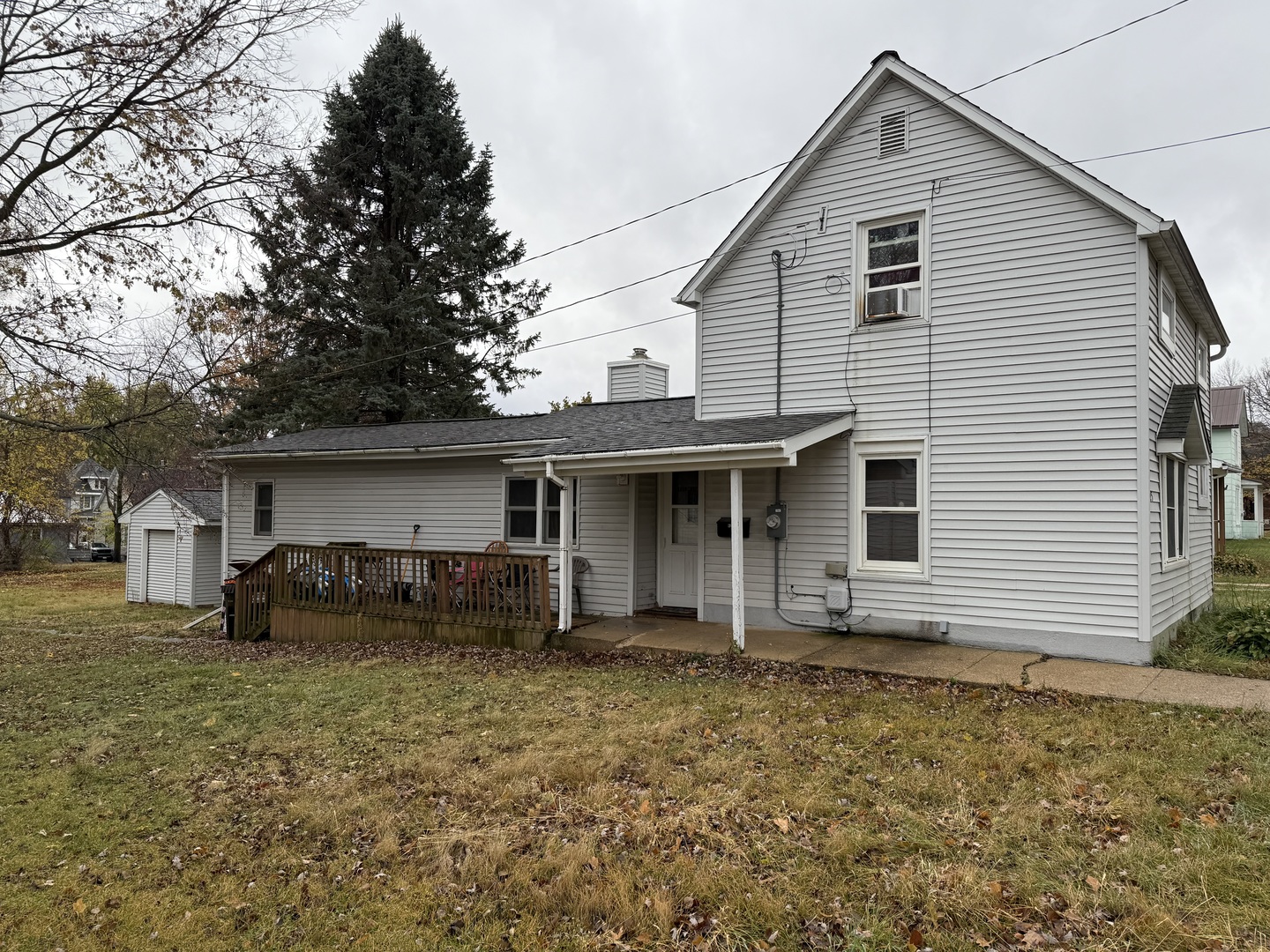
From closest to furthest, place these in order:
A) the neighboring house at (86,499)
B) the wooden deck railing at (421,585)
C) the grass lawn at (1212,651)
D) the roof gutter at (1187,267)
Result: the grass lawn at (1212,651)
the roof gutter at (1187,267)
the wooden deck railing at (421,585)
the neighboring house at (86,499)

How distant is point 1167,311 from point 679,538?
7.02 metres

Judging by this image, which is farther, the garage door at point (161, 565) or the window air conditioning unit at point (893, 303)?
the garage door at point (161, 565)

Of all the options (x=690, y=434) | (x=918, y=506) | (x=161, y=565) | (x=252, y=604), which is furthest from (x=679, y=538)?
(x=161, y=565)

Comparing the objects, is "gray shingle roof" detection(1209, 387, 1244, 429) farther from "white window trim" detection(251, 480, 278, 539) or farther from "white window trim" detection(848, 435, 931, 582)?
"white window trim" detection(251, 480, 278, 539)

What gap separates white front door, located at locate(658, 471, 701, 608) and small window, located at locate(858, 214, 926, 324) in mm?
3535

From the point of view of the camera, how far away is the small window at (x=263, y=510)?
1669cm

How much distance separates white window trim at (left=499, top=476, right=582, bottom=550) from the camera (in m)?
12.3

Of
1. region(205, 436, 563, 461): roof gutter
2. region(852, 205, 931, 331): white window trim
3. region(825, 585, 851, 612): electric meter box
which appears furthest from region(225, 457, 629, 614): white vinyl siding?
region(852, 205, 931, 331): white window trim

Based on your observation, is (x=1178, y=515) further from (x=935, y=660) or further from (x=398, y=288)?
(x=398, y=288)

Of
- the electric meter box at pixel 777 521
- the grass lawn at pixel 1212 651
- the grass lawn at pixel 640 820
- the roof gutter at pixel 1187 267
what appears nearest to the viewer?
the grass lawn at pixel 640 820

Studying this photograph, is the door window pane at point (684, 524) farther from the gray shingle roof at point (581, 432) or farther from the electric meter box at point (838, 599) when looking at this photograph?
the electric meter box at point (838, 599)

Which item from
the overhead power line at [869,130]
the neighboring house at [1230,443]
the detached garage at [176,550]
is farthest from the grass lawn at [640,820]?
the neighboring house at [1230,443]

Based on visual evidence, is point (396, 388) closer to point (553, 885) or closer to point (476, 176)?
point (476, 176)

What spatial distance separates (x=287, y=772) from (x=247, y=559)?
→ 13.0 metres
